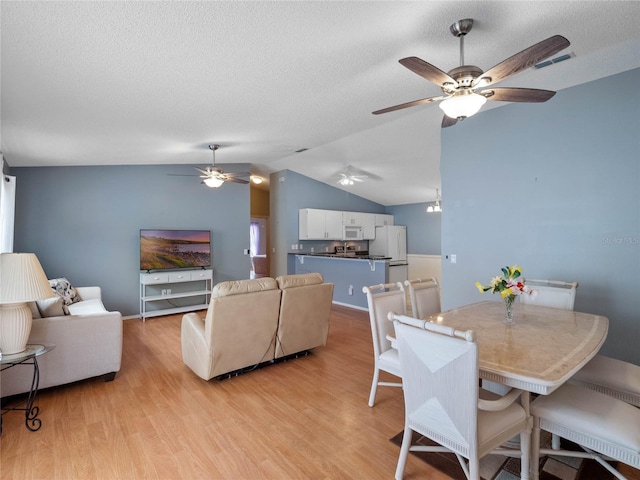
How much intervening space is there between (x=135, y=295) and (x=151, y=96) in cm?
395

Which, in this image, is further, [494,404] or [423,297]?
[423,297]

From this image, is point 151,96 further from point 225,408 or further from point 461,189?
point 461,189

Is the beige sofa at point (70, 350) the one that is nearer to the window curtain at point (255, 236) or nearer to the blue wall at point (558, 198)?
the blue wall at point (558, 198)

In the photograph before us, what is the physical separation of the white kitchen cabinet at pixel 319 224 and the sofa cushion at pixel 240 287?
4.06 metres

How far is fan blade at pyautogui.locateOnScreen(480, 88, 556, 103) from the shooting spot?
1.99 meters

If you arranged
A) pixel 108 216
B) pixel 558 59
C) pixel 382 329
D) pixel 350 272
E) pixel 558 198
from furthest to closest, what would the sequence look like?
pixel 350 272, pixel 108 216, pixel 558 198, pixel 558 59, pixel 382 329

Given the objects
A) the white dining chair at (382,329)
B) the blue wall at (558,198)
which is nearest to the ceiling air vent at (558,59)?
the blue wall at (558,198)

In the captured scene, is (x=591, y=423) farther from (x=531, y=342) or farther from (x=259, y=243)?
(x=259, y=243)

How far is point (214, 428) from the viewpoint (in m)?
2.25

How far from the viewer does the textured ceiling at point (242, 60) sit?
177 centimetres

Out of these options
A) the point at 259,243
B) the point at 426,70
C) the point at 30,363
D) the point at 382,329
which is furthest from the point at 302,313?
the point at 259,243

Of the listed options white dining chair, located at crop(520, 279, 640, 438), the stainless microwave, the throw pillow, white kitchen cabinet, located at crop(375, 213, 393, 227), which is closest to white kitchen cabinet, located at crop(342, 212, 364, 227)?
the stainless microwave

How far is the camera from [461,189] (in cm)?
405

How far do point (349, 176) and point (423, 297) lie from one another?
4383 mm
